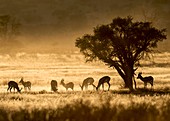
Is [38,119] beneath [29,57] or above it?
beneath

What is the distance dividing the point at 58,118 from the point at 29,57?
97071 mm

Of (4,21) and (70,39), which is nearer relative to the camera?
(4,21)

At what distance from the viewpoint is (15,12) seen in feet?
648

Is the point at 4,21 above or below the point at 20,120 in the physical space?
above

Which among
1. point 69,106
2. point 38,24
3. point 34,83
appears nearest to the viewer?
point 69,106

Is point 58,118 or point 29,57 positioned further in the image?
point 29,57

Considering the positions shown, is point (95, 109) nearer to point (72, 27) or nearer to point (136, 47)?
point (136, 47)

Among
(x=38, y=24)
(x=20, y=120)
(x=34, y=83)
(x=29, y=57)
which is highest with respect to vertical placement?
(x=38, y=24)

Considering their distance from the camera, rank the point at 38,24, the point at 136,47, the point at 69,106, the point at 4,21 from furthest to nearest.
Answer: the point at 38,24 → the point at 4,21 → the point at 136,47 → the point at 69,106

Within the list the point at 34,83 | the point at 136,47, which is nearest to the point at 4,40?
the point at 34,83

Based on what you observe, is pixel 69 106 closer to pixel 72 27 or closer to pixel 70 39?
pixel 70 39

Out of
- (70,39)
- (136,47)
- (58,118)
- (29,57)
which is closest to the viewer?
(58,118)

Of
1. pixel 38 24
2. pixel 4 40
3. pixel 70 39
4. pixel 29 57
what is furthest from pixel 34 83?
pixel 38 24

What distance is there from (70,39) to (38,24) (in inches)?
952
